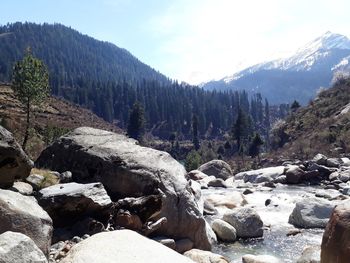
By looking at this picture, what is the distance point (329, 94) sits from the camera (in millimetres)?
102750

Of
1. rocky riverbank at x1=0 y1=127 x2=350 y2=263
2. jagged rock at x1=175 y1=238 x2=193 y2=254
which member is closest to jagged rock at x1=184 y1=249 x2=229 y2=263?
rocky riverbank at x1=0 y1=127 x2=350 y2=263

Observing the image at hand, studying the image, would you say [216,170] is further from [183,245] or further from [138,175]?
[183,245]

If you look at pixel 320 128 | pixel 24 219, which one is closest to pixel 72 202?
pixel 24 219

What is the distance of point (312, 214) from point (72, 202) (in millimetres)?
14170

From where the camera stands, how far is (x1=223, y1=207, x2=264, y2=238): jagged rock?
68.8 feet

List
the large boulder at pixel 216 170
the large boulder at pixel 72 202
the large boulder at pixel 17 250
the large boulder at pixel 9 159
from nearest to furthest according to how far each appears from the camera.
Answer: the large boulder at pixel 17 250, the large boulder at pixel 9 159, the large boulder at pixel 72 202, the large boulder at pixel 216 170

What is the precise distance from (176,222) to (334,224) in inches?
311

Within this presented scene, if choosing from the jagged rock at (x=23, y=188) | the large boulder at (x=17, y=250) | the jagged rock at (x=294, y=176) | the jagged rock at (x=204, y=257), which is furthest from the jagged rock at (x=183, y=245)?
the jagged rock at (x=294, y=176)

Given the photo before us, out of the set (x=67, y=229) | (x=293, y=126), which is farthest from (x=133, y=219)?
(x=293, y=126)

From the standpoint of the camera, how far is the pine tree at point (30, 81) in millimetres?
32562

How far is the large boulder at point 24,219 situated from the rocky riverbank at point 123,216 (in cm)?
2

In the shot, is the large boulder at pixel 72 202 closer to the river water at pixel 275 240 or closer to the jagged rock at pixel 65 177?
the jagged rock at pixel 65 177

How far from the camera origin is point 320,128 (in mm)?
83125

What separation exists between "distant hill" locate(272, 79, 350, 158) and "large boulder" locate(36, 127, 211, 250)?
5309 centimetres
